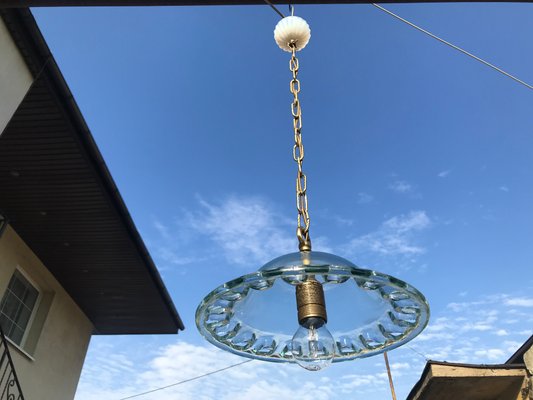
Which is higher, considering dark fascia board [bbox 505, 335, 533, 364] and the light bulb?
dark fascia board [bbox 505, 335, 533, 364]

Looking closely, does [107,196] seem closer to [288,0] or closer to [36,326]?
[36,326]

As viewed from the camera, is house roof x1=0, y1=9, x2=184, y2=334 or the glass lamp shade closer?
the glass lamp shade

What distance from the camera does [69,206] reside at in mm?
5844

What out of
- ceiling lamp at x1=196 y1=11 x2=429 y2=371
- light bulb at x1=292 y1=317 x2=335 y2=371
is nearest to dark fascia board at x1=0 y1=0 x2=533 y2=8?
ceiling lamp at x1=196 y1=11 x2=429 y2=371

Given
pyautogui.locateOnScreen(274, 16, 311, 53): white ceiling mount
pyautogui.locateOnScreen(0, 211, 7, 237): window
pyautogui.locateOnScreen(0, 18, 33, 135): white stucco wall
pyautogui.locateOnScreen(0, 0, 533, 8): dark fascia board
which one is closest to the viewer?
pyautogui.locateOnScreen(0, 0, 533, 8): dark fascia board

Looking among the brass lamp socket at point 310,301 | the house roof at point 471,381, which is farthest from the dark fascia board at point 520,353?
the brass lamp socket at point 310,301

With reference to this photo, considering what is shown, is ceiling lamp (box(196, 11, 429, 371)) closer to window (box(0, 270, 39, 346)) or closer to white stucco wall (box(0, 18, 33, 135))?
white stucco wall (box(0, 18, 33, 135))

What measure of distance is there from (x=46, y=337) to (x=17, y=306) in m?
0.67

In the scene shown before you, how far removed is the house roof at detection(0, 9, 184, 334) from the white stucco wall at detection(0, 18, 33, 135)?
0.26 feet

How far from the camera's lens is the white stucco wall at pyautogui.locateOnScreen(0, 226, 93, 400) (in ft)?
20.3

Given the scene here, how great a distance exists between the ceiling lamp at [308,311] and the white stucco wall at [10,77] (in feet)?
9.76

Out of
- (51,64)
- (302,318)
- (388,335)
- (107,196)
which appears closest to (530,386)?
(388,335)

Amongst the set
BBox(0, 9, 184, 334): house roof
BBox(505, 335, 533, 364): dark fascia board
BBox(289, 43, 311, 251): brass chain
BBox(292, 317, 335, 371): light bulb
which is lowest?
BBox(292, 317, 335, 371): light bulb

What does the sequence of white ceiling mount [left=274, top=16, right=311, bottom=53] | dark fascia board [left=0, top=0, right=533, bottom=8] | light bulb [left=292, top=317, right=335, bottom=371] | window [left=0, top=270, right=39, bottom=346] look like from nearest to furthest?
light bulb [left=292, top=317, right=335, bottom=371], dark fascia board [left=0, top=0, right=533, bottom=8], white ceiling mount [left=274, top=16, right=311, bottom=53], window [left=0, top=270, right=39, bottom=346]
